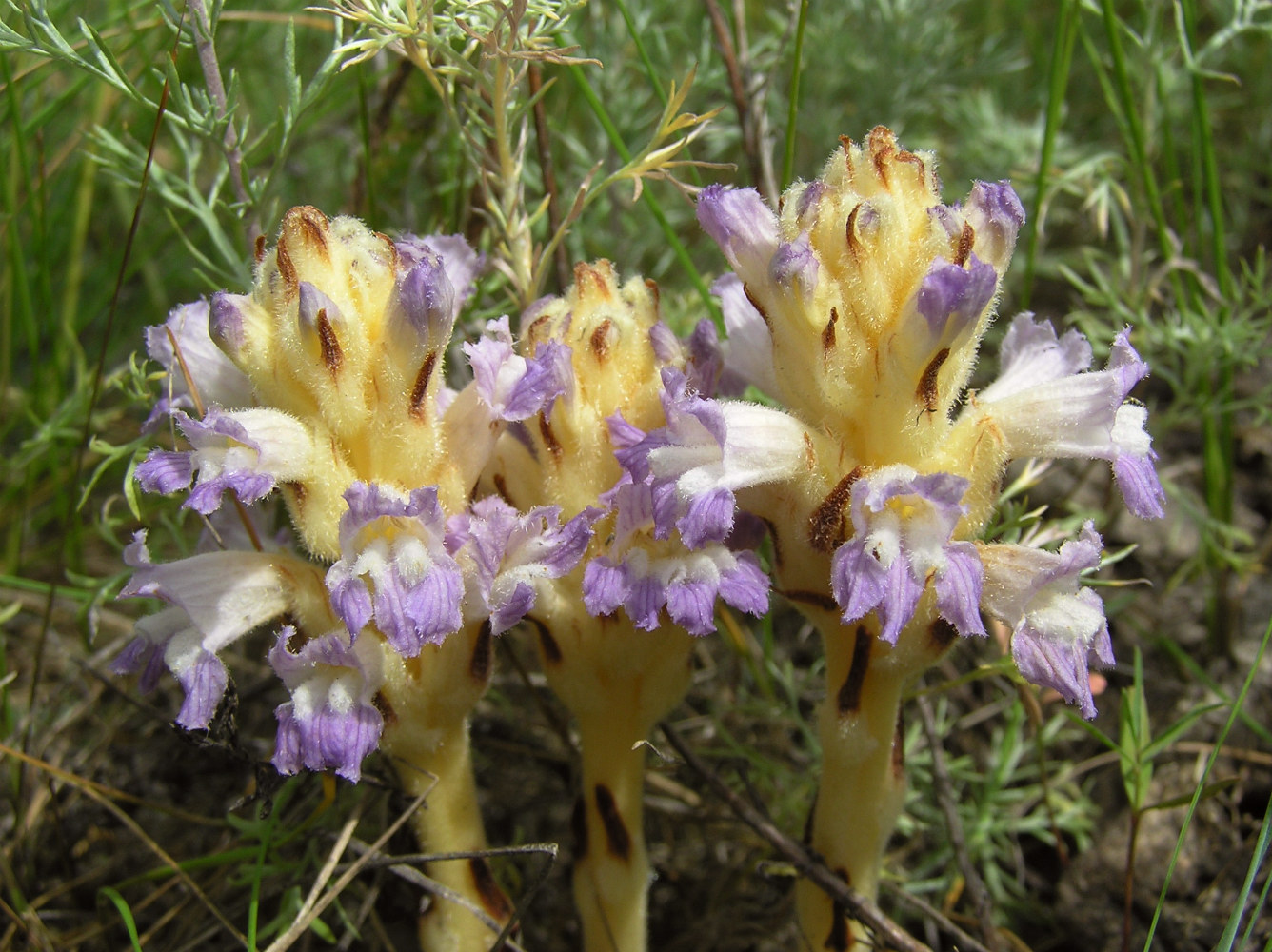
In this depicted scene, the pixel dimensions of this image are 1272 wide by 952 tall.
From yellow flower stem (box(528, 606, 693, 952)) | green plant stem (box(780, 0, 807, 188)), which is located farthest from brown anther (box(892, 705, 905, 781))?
green plant stem (box(780, 0, 807, 188))

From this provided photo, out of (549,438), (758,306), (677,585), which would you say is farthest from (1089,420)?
(549,438)

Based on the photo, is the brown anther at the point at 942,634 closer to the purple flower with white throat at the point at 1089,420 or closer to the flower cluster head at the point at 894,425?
the flower cluster head at the point at 894,425

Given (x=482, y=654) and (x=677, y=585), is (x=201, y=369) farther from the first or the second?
(x=677, y=585)

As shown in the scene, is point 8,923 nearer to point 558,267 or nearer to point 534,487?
point 534,487

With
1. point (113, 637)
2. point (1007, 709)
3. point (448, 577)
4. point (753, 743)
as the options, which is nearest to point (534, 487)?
point (448, 577)

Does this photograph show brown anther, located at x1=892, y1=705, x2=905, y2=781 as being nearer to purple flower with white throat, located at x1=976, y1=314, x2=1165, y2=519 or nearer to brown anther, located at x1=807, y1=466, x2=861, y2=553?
brown anther, located at x1=807, y1=466, x2=861, y2=553

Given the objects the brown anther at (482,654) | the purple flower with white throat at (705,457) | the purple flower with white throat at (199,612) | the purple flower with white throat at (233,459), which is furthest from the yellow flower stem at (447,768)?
the purple flower with white throat at (705,457)
